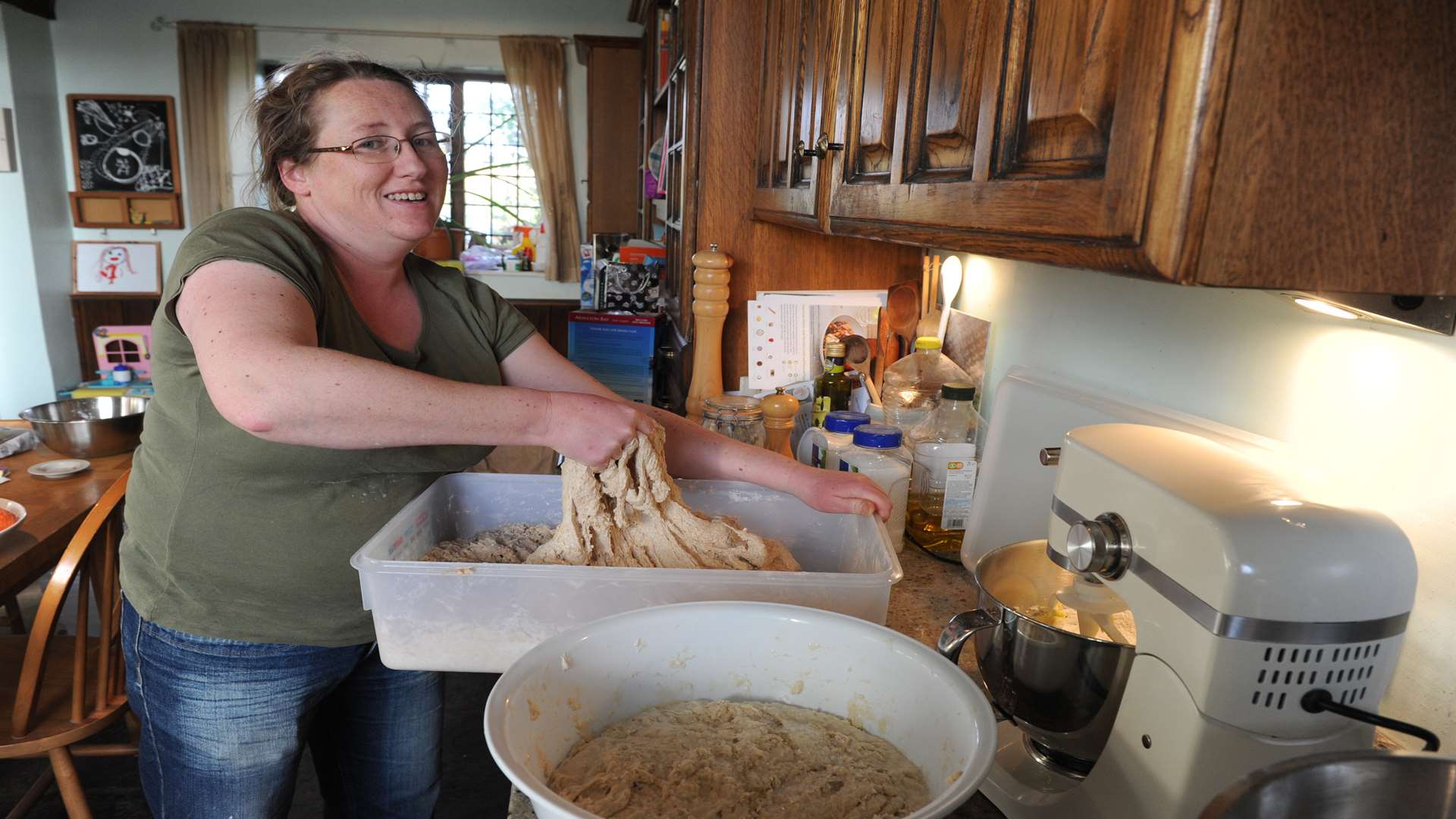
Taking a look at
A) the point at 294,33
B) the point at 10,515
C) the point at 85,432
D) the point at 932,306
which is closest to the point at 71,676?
the point at 10,515

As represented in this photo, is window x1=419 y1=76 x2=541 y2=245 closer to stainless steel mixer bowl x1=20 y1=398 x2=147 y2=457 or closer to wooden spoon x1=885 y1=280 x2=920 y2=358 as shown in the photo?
stainless steel mixer bowl x1=20 y1=398 x2=147 y2=457

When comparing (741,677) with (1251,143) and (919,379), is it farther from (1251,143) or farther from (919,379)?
(919,379)

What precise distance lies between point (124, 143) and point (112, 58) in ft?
1.55

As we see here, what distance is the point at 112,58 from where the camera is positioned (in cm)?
476

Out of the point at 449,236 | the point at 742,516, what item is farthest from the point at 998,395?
the point at 449,236

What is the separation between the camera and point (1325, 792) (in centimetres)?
49

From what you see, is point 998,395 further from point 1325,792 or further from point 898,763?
point 1325,792

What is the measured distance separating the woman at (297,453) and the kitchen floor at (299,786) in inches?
36.7

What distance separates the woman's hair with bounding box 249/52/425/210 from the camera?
110 cm

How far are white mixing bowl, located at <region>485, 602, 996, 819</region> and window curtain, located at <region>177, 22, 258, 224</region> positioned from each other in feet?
17.0

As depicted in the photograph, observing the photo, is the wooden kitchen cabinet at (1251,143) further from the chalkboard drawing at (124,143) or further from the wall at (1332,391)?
the chalkboard drawing at (124,143)

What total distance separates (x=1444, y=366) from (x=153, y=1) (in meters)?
5.99

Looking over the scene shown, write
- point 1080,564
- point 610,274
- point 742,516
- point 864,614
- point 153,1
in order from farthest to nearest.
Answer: point 153,1 < point 610,274 < point 742,516 < point 864,614 < point 1080,564

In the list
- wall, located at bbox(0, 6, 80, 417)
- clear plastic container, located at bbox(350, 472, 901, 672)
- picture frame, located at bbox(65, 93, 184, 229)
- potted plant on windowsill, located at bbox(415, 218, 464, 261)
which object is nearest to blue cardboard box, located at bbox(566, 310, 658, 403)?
potted plant on windowsill, located at bbox(415, 218, 464, 261)
